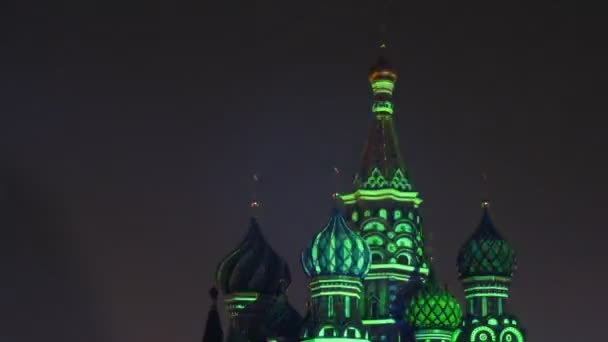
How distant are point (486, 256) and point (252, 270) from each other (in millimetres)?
5679

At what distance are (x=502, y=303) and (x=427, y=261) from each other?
2.86m

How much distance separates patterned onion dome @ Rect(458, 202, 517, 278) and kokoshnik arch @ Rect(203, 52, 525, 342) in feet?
0.07

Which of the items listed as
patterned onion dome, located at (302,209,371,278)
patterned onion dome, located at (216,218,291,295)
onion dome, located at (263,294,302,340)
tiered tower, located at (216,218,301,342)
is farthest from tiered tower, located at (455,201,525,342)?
patterned onion dome, located at (216,218,291,295)

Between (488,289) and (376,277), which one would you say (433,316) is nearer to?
(488,289)

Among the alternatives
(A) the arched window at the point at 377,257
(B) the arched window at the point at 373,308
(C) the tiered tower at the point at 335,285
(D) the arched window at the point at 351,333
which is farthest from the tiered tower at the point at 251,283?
(D) the arched window at the point at 351,333

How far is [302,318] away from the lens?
38.9m

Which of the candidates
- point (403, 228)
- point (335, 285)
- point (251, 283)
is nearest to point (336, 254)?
point (335, 285)

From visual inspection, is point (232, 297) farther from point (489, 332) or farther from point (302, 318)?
point (489, 332)

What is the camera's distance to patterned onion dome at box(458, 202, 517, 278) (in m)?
38.0

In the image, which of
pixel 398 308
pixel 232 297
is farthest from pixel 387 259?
pixel 232 297

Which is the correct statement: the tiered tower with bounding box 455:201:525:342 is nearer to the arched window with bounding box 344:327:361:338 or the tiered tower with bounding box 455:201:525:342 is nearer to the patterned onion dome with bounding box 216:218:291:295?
the arched window with bounding box 344:327:361:338

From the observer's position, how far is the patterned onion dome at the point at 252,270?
40.6m

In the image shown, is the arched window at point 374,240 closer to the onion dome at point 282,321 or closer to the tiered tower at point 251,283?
the tiered tower at point 251,283

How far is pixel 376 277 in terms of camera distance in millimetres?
39344
